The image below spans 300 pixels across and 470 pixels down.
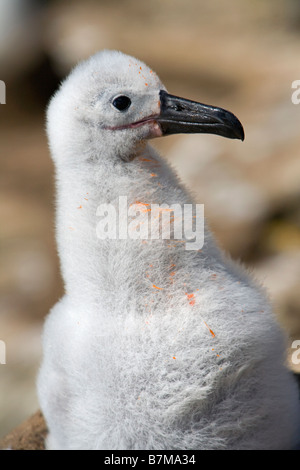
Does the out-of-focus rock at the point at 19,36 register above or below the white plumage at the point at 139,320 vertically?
above

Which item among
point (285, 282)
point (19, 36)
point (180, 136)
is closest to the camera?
point (285, 282)

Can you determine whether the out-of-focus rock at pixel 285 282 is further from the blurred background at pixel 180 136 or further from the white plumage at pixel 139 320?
the white plumage at pixel 139 320

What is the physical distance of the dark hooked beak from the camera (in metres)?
1.62

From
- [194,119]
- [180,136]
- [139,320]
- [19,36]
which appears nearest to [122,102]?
[194,119]

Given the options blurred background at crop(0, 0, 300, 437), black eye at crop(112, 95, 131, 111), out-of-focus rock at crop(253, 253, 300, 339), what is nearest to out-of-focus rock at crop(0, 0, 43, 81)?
blurred background at crop(0, 0, 300, 437)

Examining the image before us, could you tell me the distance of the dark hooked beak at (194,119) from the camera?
162 centimetres

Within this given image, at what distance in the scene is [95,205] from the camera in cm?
155

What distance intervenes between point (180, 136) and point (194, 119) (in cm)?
331

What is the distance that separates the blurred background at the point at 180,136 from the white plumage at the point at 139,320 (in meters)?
0.90

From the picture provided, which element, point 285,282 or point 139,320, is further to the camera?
point 285,282

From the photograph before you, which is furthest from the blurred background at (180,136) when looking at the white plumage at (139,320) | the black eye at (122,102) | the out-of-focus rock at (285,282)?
the black eye at (122,102)

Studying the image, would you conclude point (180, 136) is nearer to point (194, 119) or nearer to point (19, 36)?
point (19, 36)

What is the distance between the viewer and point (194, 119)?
1.64 meters
